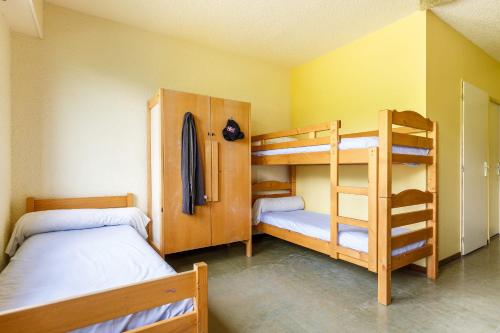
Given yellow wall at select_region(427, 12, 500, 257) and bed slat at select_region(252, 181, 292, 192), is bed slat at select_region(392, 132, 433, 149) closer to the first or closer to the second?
yellow wall at select_region(427, 12, 500, 257)

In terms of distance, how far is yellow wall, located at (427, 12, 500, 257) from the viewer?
9.34 ft

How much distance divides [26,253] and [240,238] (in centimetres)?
202

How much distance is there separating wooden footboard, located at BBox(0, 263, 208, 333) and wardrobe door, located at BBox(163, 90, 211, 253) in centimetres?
167

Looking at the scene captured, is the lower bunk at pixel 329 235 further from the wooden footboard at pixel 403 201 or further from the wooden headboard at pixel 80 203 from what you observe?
Result: the wooden headboard at pixel 80 203

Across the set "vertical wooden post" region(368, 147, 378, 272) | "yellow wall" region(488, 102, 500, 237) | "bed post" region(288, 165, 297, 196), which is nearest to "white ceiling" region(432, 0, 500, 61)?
"yellow wall" region(488, 102, 500, 237)

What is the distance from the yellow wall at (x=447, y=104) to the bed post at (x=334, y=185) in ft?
3.63

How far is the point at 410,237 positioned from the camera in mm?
2371

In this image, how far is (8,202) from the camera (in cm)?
238

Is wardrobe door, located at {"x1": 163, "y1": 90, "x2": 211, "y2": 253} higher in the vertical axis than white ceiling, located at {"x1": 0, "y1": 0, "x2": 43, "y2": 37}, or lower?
lower

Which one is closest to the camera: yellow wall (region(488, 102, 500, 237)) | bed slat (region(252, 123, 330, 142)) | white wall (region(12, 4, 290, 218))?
white wall (region(12, 4, 290, 218))

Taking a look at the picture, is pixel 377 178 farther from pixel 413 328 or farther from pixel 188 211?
pixel 188 211

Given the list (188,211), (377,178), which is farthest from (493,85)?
(188,211)

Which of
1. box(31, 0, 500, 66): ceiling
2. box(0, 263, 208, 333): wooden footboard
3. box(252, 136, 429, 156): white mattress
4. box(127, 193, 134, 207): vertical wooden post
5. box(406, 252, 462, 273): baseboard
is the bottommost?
box(406, 252, 462, 273): baseboard

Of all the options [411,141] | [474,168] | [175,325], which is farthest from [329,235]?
[474,168]
